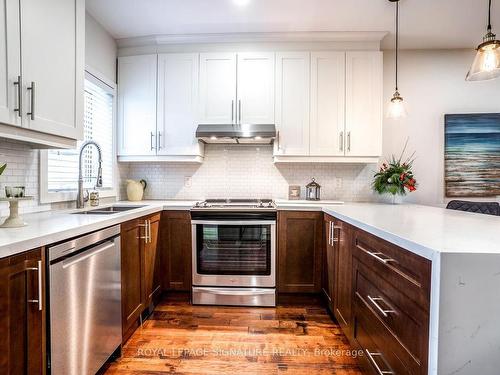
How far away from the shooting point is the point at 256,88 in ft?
8.98

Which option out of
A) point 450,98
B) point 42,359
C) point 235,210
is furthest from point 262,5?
point 42,359

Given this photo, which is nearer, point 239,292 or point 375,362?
point 375,362

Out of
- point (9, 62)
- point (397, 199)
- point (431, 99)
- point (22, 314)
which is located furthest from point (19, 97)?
point (431, 99)

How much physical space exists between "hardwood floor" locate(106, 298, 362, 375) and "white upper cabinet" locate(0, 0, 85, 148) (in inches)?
57.0

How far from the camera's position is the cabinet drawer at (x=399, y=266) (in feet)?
3.03

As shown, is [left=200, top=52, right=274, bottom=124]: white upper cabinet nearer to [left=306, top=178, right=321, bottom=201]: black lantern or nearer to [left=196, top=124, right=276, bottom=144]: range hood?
[left=196, top=124, right=276, bottom=144]: range hood

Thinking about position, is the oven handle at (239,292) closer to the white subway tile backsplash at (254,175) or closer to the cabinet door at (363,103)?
the white subway tile backsplash at (254,175)

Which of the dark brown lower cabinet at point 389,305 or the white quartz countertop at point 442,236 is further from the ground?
the white quartz countertop at point 442,236

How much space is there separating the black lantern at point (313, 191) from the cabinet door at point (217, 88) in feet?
3.53

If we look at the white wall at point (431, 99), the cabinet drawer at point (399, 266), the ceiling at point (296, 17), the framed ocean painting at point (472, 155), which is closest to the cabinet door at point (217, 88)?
the ceiling at point (296, 17)

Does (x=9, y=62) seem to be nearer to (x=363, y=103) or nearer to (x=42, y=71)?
(x=42, y=71)

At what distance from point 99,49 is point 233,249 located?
2.26 m

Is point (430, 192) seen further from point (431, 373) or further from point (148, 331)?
point (148, 331)

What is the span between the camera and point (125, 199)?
9.91ft
